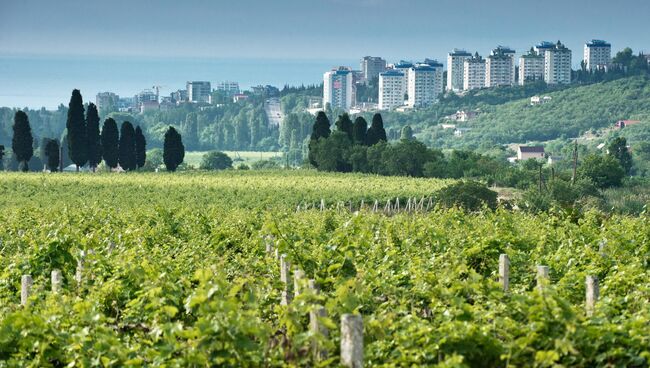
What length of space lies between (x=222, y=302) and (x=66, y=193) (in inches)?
1617

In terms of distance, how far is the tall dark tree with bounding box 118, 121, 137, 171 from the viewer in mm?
76312

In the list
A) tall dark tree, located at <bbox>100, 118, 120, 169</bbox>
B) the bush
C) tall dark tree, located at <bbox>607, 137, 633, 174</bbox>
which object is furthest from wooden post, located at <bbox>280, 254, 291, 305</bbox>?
tall dark tree, located at <bbox>607, 137, 633, 174</bbox>

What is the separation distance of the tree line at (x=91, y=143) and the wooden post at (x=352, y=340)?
217ft

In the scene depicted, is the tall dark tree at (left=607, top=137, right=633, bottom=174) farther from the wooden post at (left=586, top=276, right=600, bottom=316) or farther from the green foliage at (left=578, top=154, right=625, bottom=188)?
the wooden post at (left=586, top=276, right=600, bottom=316)

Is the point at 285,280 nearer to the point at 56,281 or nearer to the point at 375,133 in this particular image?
the point at 56,281

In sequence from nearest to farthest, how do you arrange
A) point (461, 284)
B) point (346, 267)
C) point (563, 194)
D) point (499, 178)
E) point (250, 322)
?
point (250, 322)
point (461, 284)
point (346, 267)
point (563, 194)
point (499, 178)

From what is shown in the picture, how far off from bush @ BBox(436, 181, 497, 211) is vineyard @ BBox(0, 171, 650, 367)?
2617cm

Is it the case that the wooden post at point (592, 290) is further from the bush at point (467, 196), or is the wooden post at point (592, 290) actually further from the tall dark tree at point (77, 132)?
the tall dark tree at point (77, 132)

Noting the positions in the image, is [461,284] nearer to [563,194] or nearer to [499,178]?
[563,194]

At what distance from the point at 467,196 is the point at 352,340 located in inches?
1607

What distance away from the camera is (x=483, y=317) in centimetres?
830

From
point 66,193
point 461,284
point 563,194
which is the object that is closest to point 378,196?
point 563,194

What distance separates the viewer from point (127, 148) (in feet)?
251

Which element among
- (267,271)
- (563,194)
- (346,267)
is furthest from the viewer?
(563,194)
